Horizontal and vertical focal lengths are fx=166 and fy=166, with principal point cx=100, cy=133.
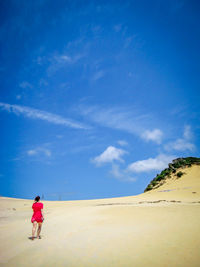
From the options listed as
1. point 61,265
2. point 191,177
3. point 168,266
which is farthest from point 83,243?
point 191,177

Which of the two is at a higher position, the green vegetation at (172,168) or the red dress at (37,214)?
the green vegetation at (172,168)

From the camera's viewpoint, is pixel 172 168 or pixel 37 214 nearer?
pixel 37 214

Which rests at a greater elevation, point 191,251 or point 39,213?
point 39,213

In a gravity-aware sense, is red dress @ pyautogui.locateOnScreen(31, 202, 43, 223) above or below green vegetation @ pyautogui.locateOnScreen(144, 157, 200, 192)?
below

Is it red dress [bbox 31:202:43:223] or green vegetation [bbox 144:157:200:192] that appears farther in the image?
green vegetation [bbox 144:157:200:192]

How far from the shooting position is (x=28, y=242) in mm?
7066

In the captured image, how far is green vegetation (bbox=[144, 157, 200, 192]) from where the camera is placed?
30.8 meters

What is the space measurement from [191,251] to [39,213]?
6.49 metres

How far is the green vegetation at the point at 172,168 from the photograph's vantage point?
3081 cm

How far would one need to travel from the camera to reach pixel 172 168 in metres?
32.7

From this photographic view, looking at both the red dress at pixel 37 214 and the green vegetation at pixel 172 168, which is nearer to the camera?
the red dress at pixel 37 214

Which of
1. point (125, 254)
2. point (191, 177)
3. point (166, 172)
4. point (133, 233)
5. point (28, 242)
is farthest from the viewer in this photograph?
point (166, 172)

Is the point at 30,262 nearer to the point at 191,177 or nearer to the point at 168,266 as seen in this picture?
the point at 168,266

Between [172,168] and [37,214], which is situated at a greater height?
[172,168]
